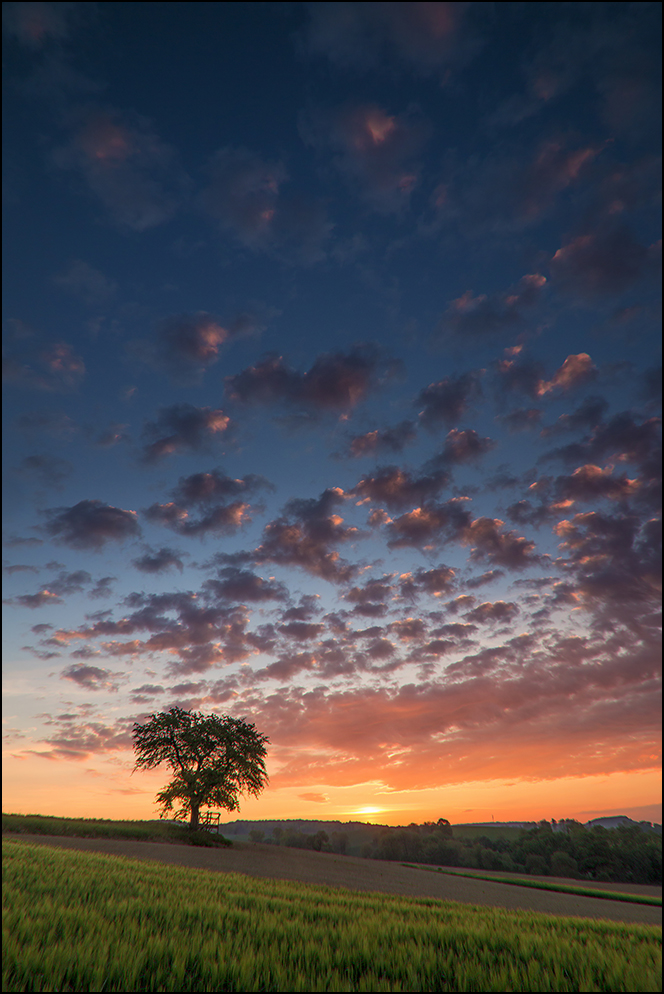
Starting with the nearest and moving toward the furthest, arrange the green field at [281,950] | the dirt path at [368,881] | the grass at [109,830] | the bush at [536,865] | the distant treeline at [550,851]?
1. the green field at [281,950]
2. the dirt path at [368,881]
3. the grass at [109,830]
4. the distant treeline at [550,851]
5. the bush at [536,865]

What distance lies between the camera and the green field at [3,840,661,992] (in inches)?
234

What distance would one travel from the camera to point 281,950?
277 inches

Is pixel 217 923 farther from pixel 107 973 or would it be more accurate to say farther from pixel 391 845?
pixel 391 845

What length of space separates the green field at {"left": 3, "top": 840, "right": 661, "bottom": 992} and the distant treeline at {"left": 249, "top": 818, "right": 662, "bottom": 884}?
9530 centimetres

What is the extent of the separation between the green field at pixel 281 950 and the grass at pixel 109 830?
42.5 meters

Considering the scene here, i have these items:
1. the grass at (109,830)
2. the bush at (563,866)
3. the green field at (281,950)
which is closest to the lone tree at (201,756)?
the grass at (109,830)

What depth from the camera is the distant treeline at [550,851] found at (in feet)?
299

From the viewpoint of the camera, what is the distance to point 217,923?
331 inches

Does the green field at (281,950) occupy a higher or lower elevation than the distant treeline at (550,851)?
higher

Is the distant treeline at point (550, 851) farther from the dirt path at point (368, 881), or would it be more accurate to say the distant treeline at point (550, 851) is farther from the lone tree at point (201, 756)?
the dirt path at point (368, 881)

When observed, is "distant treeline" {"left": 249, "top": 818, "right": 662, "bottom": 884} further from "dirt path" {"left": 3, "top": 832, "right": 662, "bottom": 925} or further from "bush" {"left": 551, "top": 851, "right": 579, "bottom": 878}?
"dirt path" {"left": 3, "top": 832, "right": 662, "bottom": 925}

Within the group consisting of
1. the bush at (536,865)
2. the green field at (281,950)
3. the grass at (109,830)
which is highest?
the green field at (281,950)

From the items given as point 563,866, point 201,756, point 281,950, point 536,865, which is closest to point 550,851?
point 536,865

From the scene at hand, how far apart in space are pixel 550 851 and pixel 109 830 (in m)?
99.1
